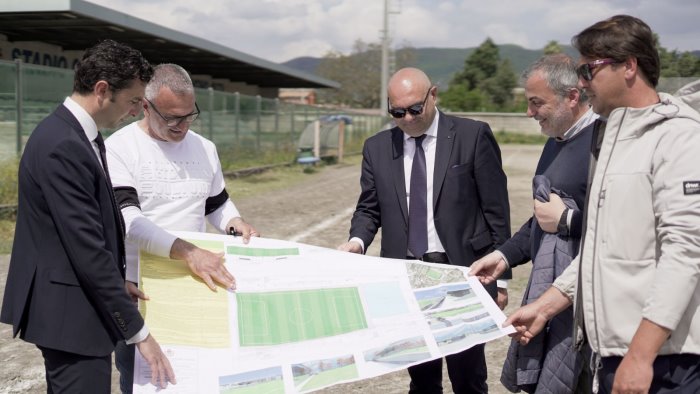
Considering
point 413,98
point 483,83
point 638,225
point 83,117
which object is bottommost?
point 638,225

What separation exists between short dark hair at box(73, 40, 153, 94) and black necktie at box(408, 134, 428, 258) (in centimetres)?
169

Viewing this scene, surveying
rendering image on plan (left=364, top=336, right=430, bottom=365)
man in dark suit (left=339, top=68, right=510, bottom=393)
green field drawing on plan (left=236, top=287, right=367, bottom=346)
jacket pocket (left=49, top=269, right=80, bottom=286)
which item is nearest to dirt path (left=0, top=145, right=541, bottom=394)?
man in dark suit (left=339, top=68, right=510, bottom=393)

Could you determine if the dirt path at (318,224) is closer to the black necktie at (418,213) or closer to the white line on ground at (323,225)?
the white line on ground at (323,225)

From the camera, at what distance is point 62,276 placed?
88.7 inches

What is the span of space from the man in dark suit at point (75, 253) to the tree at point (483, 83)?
245 feet

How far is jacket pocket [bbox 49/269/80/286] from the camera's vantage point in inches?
88.6

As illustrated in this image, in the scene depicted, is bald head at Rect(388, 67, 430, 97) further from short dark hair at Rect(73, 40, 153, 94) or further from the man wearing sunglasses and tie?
short dark hair at Rect(73, 40, 153, 94)

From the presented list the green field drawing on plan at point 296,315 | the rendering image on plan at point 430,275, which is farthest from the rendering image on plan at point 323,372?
the rendering image on plan at point 430,275

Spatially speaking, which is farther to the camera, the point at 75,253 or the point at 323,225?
the point at 323,225

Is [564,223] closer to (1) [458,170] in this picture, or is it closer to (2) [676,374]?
(2) [676,374]

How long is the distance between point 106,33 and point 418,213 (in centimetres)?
1798

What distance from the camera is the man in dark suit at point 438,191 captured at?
3564mm

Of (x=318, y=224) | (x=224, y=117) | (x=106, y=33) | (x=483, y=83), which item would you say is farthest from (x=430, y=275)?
(x=483, y=83)

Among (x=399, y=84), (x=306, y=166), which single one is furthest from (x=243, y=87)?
(x=399, y=84)
